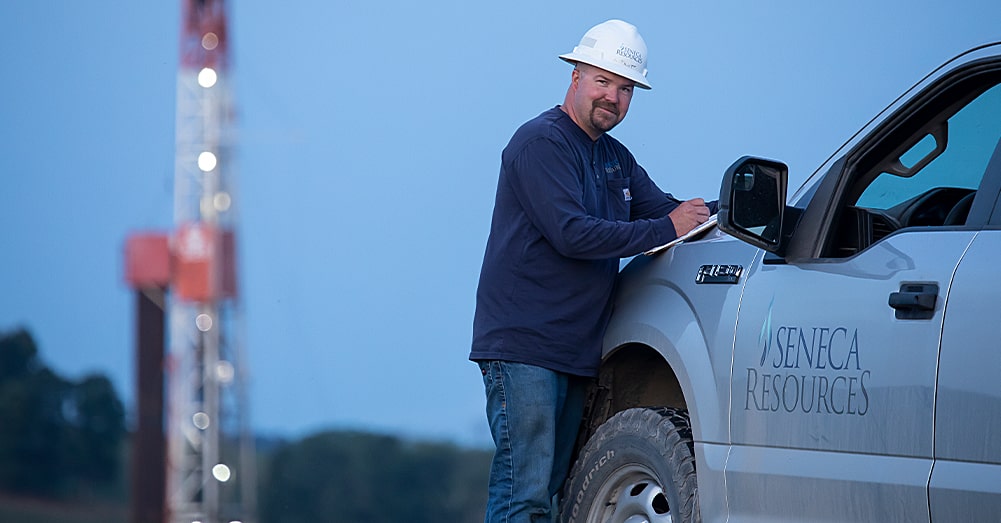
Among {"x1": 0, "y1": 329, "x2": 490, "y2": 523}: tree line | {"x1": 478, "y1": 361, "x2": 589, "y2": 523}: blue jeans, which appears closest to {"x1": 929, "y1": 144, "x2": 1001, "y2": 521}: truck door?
{"x1": 478, "y1": 361, "x2": 589, "y2": 523}: blue jeans

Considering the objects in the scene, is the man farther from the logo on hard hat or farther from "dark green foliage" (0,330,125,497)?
"dark green foliage" (0,330,125,497)

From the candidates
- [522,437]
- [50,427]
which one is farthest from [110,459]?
[522,437]

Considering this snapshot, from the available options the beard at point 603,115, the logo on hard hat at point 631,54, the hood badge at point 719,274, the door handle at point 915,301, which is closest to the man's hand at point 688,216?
the hood badge at point 719,274

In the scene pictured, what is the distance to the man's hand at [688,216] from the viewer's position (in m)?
4.61

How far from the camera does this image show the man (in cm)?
468

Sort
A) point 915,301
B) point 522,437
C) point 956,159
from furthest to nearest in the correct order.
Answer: point 522,437, point 956,159, point 915,301

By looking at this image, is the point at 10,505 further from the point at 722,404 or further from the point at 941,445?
the point at 941,445

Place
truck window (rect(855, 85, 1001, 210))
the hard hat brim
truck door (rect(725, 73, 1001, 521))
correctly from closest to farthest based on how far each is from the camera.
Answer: truck door (rect(725, 73, 1001, 521)) → truck window (rect(855, 85, 1001, 210)) → the hard hat brim

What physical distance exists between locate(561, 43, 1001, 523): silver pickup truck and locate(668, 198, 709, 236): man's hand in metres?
0.05

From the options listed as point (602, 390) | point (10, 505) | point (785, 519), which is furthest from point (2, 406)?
point (785, 519)

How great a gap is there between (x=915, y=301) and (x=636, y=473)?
1.36 metres

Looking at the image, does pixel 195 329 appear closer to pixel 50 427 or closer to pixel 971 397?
pixel 50 427

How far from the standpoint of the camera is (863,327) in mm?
3621

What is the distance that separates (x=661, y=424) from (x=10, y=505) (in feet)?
36.1
